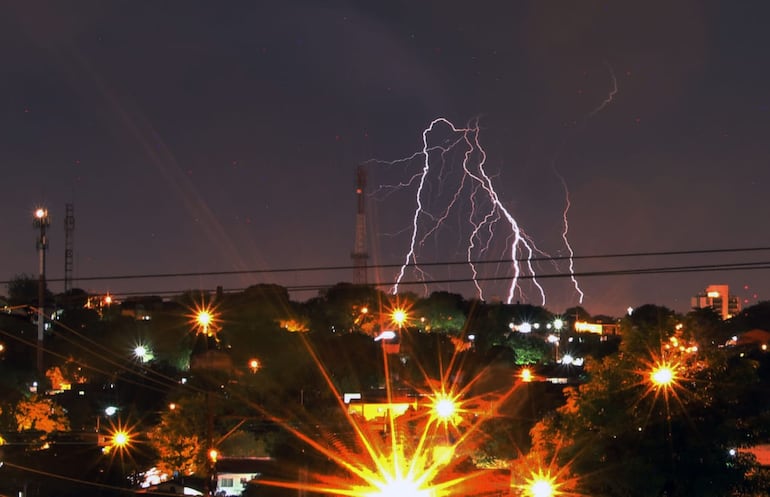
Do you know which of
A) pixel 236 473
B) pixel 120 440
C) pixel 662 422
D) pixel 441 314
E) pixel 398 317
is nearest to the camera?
pixel 662 422

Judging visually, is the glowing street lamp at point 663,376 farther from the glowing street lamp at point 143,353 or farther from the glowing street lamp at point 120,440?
the glowing street lamp at point 143,353

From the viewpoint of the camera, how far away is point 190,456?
23781 millimetres

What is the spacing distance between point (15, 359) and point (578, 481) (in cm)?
4095

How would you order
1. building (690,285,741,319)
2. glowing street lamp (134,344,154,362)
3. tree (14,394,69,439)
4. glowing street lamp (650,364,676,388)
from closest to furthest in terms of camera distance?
glowing street lamp (650,364,676,388)
tree (14,394,69,439)
glowing street lamp (134,344,154,362)
building (690,285,741,319)

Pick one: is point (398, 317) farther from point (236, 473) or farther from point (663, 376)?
point (663, 376)

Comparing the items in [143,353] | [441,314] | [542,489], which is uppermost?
[441,314]

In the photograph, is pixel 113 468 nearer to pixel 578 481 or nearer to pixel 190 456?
pixel 190 456

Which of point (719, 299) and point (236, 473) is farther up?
point (719, 299)

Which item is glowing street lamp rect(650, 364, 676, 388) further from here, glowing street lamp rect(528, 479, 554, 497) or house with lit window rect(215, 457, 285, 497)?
house with lit window rect(215, 457, 285, 497)

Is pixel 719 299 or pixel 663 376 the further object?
pixel 719 299

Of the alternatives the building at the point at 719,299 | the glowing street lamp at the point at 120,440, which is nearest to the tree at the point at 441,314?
the glowing street lamp at the point at 120,440

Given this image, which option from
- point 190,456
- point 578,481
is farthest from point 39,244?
point 578,481

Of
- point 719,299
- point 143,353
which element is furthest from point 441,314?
point 719,299

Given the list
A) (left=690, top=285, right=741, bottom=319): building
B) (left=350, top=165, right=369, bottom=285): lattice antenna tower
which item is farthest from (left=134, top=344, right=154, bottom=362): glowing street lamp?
(left=690, top=285, right=741, bottom=319): building
